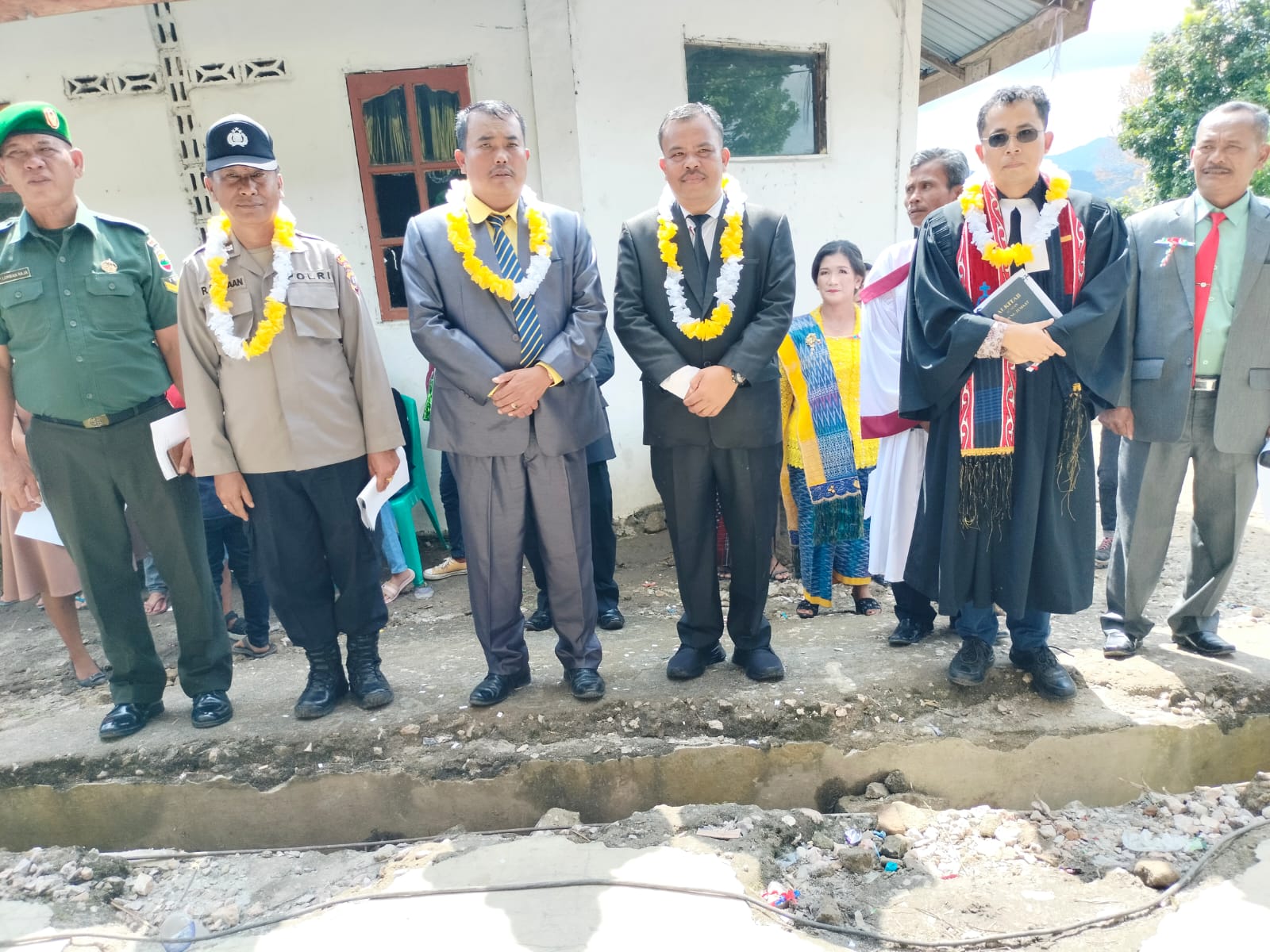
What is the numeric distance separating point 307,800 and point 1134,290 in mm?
3617

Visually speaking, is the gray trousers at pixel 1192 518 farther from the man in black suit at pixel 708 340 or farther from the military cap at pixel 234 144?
the military cap at pixel 234 144

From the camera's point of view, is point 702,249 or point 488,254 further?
point 702,249

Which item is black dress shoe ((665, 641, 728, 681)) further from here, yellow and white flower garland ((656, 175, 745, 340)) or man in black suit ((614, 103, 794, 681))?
yellow and white flower garland ((656, 175, 745, 340))

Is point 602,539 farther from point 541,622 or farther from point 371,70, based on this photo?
point 371,70

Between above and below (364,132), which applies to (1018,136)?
below

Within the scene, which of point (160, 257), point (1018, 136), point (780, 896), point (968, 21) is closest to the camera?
point (780, 896)

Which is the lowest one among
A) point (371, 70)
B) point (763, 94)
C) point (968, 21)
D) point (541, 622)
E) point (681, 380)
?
point (541, 622)

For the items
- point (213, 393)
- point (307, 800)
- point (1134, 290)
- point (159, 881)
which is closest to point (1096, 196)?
point (1134, 290)

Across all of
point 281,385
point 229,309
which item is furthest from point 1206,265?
point 229,309

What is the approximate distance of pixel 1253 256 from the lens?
2.88 metres

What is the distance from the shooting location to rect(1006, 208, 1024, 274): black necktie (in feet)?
8.87

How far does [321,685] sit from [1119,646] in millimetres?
3168

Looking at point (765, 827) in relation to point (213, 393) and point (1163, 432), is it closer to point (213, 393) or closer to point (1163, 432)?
point (1163, 432)

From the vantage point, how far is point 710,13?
17.6ft
